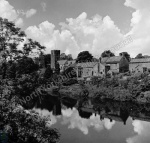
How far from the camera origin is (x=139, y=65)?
69.2m

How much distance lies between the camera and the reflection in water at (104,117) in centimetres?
2769

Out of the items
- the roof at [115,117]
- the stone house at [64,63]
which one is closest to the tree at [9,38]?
the roof at [115,117]

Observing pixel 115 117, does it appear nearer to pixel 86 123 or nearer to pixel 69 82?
pixel 86 123

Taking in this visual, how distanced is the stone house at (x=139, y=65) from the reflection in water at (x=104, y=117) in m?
25.7

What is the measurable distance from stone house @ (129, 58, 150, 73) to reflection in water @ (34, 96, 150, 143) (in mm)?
25689

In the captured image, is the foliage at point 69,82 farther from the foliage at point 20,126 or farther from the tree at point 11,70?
the foliage at point 20,126

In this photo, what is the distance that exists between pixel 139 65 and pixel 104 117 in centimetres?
3922

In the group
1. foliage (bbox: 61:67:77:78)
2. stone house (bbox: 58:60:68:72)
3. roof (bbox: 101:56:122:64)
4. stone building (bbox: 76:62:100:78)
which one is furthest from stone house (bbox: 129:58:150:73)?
stone house (bbox: 58:60:68:72)

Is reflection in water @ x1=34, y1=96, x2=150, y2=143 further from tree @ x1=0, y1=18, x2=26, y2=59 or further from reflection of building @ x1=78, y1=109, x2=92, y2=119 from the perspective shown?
tree @ x1=0, y1=18, x2=26, y2=59

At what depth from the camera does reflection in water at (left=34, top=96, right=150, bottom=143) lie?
27.7 metres

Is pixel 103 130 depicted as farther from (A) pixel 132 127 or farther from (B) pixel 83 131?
(A) pixel 132 127

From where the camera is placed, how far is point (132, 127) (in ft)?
94.5

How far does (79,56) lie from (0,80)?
89974 millimetres

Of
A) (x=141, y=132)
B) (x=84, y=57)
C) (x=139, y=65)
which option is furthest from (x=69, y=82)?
(x=141, y=132)
